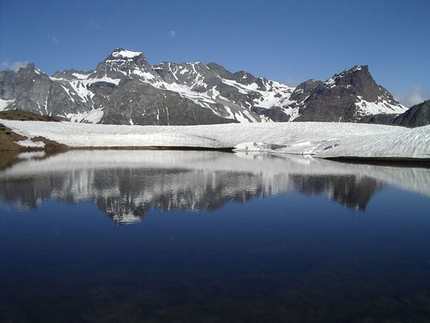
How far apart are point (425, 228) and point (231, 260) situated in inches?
280

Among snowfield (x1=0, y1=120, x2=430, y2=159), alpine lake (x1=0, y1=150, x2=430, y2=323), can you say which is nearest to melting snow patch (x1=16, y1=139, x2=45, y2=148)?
snowfield (x1=0, y1=120, x2=430, y2=159)

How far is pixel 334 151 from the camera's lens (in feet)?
141

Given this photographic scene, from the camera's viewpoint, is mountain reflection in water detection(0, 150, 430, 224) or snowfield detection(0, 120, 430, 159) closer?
mountain reflection in water detection(0, 150, 430, 224)

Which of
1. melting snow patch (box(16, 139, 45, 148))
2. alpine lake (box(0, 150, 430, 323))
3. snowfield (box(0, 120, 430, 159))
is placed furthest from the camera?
snowfield (box(0, 120, 430, 159))

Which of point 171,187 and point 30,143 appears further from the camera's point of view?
point 30,143

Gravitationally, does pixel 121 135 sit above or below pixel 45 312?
above

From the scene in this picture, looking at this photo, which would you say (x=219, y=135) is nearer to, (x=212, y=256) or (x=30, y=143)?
(x=30, y=143)

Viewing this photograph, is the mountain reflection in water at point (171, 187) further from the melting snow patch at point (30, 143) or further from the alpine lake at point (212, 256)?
the melting snow patch at point (30, 143)

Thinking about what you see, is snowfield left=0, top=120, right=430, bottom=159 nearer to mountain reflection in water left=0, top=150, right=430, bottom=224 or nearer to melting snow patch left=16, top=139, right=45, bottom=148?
melting snow patch left=16, top=139, right=45, bottom=148

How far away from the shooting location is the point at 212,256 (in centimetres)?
916

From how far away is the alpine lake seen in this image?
655 cm

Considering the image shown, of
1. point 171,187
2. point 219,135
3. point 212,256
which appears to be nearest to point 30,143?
point 219,135

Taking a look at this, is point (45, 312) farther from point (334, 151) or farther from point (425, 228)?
point (334, 151)

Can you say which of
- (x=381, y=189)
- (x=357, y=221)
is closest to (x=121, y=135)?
(x=381, y=189)
